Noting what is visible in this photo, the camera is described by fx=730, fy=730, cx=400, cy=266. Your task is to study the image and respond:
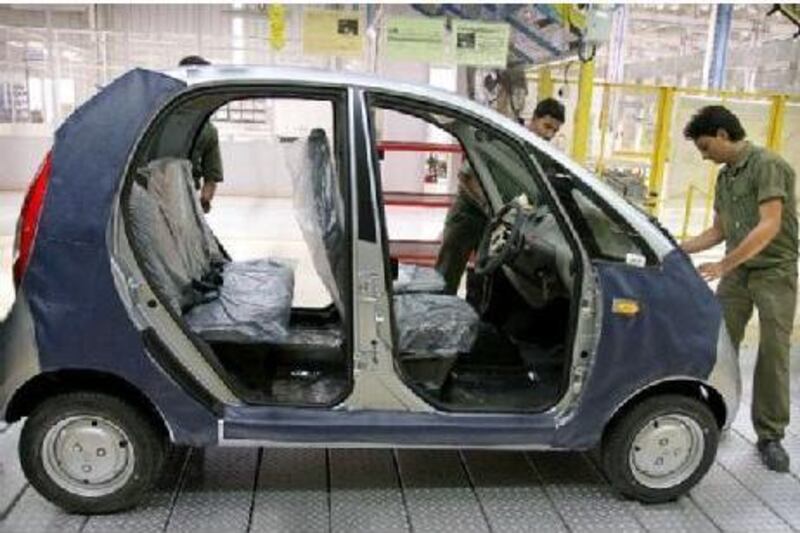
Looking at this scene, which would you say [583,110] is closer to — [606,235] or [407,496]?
A: [606,235]

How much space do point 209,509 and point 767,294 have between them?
243 centimetres

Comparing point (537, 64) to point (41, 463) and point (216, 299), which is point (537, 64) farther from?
point (41, 463)

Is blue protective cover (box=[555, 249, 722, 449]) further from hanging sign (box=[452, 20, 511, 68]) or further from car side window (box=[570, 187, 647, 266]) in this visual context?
hanging sign (box=[452, 20, 511, 68])

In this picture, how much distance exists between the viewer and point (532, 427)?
2.65 metres

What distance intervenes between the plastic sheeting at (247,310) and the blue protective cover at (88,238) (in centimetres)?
39

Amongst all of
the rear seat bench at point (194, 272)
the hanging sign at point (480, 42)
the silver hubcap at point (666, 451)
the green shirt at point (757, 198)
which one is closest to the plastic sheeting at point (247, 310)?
the rear seat bench at point (194, 272)

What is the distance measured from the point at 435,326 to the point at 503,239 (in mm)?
686

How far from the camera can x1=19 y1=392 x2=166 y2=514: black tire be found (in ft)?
8.07

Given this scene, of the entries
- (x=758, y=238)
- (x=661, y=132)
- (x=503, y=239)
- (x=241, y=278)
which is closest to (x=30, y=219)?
(x=241, y=278)

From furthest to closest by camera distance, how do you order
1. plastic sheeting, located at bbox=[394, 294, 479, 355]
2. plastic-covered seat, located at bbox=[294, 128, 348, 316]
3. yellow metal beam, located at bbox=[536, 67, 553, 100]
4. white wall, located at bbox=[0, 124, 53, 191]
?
1. white wall, located at bbox=[0, 124, 53, 191]
2. yellow metal beam, located at bbox=[536, 67, 553, 100]
3. plastic sheeting, located at bbox=[394, 294, 479, 355]
4. plastic-covered seat, located at bbox=[294, 128, 348, 316]

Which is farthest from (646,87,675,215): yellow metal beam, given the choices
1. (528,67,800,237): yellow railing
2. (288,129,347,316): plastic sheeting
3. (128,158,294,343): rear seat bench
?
(288,129,347,316): plastic sheeting

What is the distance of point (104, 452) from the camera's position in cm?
252

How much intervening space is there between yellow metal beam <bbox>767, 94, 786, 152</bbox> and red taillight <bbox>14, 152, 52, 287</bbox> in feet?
23.0

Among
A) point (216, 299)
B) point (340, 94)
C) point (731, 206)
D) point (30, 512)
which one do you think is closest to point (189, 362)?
point (216, 299)
